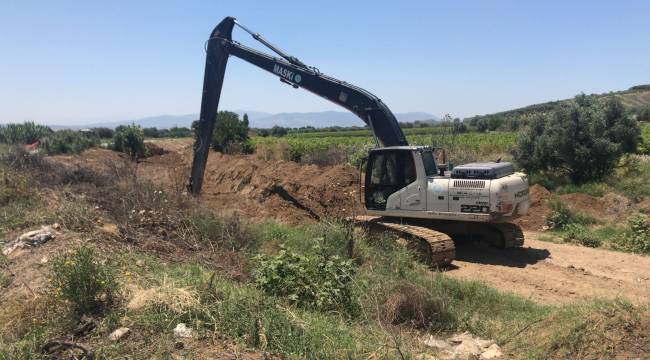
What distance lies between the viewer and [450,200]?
9.56 metres

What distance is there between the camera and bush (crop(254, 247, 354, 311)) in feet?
19.9

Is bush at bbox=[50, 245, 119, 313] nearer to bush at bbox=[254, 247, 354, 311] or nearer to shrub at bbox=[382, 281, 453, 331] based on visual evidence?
bush at bbox=[254, 247, 354, 311]

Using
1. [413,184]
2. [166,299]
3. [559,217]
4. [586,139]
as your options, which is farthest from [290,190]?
[166,299]

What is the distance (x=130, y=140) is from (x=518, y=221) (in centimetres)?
2313

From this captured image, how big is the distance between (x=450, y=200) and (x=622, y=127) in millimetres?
8985

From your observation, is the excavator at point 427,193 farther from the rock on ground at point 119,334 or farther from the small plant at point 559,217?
the rock on ground at point 119,334

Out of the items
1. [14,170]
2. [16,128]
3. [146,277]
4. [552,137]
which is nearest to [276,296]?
[146,277]

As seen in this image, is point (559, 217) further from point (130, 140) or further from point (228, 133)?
point (130, 140)

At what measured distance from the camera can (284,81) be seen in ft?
42.4

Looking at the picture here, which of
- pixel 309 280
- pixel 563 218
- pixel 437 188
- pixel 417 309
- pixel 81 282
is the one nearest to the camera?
pixel 81 282

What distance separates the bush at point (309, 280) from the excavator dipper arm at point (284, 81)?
5.54 meters

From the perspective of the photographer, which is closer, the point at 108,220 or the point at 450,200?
the point at 108,220

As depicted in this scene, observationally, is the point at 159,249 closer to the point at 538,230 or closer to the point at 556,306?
the point at 556,306

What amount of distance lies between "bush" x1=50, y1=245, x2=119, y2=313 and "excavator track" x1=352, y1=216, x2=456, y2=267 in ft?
17.7
